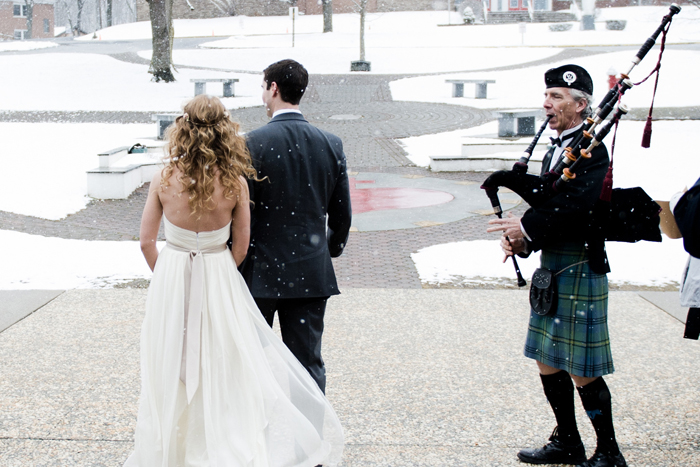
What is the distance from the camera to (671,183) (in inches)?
450

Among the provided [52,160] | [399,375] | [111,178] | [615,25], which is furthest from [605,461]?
[615,25]

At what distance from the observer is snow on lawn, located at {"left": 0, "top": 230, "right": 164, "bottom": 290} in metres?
6.79

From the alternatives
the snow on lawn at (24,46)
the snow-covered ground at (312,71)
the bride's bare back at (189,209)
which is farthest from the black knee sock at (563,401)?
the snow on lawn at (24,46)

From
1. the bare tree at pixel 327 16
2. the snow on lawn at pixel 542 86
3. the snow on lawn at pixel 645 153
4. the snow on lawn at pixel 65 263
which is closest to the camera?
the snow on lawn at pixel 65 263

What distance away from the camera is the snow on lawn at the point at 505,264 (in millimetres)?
6891

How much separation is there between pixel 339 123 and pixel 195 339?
53.1ft

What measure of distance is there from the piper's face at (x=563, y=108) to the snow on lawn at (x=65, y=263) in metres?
4.75

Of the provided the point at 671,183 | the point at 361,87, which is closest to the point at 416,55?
the point at 361,87

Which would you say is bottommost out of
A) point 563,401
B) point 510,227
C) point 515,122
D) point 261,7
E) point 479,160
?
point 563,401

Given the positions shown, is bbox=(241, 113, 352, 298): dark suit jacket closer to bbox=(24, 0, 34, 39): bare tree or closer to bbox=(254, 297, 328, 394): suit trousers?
bbox=(254, 297, 328, 394): suit trousers

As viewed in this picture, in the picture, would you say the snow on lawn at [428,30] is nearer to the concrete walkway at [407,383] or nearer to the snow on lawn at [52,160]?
the snow on lawn at [52,160]

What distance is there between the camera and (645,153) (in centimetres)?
1362

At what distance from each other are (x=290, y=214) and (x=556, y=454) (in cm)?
171

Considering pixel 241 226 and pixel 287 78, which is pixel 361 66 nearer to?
pixel 287 78
